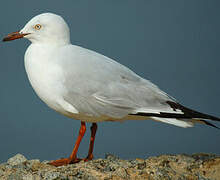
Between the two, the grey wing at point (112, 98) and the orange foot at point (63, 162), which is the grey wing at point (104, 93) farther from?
the orange foot at point (63, 162)

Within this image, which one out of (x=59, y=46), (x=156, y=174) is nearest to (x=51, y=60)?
(x=59, y=46)

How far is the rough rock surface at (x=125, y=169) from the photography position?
18.4 feet

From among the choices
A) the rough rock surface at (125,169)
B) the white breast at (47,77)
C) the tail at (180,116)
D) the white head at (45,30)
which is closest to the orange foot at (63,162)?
→ the rough rock surface at (125,169)

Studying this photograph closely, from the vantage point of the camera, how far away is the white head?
638 cm

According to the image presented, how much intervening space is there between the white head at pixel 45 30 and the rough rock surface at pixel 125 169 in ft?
5.53

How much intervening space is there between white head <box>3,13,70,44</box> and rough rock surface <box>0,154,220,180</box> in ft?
5.53

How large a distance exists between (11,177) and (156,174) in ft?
5.80

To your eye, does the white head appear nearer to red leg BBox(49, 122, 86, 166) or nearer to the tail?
red leg BBox(49, 122, 86, 166)

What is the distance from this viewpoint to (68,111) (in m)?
6.18

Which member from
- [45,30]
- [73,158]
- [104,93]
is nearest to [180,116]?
[104,93]

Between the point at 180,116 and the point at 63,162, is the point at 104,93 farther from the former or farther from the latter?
the point at 63,162

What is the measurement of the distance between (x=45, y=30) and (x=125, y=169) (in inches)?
85.5

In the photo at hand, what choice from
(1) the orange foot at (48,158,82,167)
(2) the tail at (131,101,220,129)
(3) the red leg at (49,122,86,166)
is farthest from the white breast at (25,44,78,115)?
(2) the tail at (131,101,220,129)

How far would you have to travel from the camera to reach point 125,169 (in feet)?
19.1
